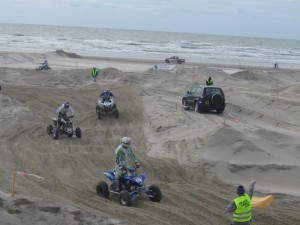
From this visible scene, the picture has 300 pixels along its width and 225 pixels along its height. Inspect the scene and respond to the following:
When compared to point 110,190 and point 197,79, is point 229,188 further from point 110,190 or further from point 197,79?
point 197,79

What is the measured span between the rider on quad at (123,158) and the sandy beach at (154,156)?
0.75m

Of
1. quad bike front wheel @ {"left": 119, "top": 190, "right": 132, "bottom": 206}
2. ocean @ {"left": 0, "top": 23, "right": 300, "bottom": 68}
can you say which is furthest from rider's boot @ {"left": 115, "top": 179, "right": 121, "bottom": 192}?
ocean @ {"left": 0, "top": 23, "right": 300, "bottom": 68}

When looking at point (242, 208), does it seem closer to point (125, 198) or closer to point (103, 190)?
point (125, 198)

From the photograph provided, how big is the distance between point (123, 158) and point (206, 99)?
1486cm

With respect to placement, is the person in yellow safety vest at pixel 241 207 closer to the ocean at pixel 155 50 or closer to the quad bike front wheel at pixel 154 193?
the quad bike front wheel at pixel 154 193

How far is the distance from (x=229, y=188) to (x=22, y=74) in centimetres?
3182

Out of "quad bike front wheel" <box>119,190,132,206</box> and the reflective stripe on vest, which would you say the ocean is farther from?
the reflective stripe on vest

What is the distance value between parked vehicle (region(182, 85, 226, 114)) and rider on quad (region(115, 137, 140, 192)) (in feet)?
46.9

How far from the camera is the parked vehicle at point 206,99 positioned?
88.8ft

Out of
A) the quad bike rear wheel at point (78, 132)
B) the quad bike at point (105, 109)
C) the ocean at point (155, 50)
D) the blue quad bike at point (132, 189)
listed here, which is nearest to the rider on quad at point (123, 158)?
the blue quad bike at point (132, 189)

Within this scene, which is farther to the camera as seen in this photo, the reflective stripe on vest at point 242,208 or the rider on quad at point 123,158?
the rider on quad at point 123,158

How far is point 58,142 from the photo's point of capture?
20797 millimetres

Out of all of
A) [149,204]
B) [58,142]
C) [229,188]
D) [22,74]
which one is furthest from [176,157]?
[22,74]

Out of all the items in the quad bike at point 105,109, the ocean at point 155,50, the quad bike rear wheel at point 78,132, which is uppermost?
the quad bike at point 105,109
